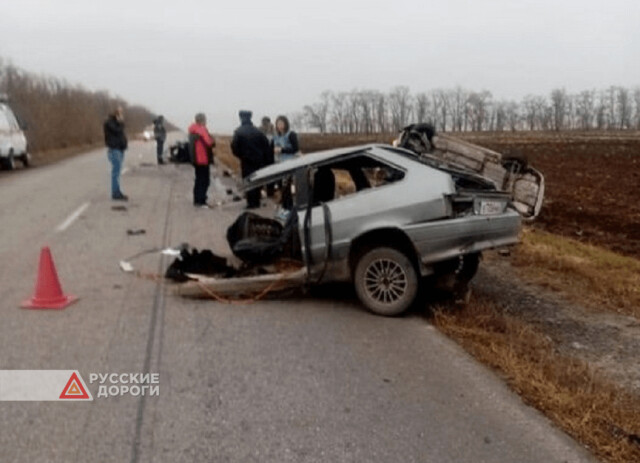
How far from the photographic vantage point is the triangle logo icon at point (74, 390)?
381cm

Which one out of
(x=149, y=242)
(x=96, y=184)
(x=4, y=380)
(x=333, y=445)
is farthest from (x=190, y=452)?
(x=96, y=184)

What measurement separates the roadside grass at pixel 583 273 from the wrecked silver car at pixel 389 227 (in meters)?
1.63

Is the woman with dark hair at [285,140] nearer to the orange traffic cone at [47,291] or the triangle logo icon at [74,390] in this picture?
the orange traffic cone at [47,291]

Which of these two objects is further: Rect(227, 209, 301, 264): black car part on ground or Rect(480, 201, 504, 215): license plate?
Rect(227, 209, 301, 264): black car part on ground

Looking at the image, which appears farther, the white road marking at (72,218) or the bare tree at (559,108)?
the bare tree at (559,108)

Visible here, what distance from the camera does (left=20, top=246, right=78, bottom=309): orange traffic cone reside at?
5.59 m

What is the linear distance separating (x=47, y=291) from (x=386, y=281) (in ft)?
10.6

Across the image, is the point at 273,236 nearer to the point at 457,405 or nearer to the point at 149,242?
the point at 149,242

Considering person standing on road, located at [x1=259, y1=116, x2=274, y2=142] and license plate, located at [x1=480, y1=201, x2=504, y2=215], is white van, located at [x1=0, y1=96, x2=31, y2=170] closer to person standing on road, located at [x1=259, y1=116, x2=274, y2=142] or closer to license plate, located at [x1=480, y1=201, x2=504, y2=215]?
person standing on road, located at [x1=259, y1=116, x2=274, y2=142]

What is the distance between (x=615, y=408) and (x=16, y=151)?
21395mm

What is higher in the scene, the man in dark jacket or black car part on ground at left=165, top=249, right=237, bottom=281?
the man in dark jacket

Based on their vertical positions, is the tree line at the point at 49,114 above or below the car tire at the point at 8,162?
above

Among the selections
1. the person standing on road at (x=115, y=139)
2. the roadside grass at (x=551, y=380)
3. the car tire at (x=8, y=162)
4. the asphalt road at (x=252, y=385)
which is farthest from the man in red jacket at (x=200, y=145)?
the car tire at (x=8, y=162)

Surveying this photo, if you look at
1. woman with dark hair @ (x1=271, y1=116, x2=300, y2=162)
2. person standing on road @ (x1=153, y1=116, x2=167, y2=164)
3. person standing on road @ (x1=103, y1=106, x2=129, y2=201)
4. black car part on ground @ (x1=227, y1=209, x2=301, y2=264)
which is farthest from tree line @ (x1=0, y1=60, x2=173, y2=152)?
black car part on ground @ (x1=227, y1=209, x2=301, y2=264)
